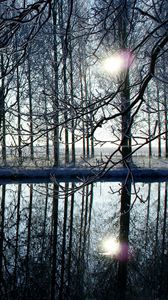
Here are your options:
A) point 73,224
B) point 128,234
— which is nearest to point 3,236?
point 73,224

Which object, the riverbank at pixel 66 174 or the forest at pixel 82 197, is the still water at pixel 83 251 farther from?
the riverbank at pixel 66 174

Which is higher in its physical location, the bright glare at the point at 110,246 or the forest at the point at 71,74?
the forest at the point at 71,74

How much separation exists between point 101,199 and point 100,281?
22.3 feet

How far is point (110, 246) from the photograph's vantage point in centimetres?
763

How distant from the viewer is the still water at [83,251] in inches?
224

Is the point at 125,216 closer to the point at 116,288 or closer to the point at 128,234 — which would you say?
the point at 128,234

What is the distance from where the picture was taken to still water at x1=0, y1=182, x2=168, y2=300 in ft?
18.6

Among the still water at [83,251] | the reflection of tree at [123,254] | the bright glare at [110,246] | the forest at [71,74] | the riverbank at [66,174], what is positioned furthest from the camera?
the riverbank at [66,174]

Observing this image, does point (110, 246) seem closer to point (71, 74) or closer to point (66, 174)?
point (71, 74)

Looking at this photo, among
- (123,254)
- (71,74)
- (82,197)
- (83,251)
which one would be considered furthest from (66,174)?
(71,74)

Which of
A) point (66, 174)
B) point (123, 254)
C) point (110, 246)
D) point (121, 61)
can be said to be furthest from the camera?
point (66, 174)

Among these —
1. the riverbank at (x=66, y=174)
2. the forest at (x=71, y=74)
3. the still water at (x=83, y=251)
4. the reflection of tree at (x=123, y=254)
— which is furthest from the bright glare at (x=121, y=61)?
the riverbank at (x=66, y=174)

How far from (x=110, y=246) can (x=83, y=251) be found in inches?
A: 22.1

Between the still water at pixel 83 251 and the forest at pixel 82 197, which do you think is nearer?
the forest at pixel 82 197
